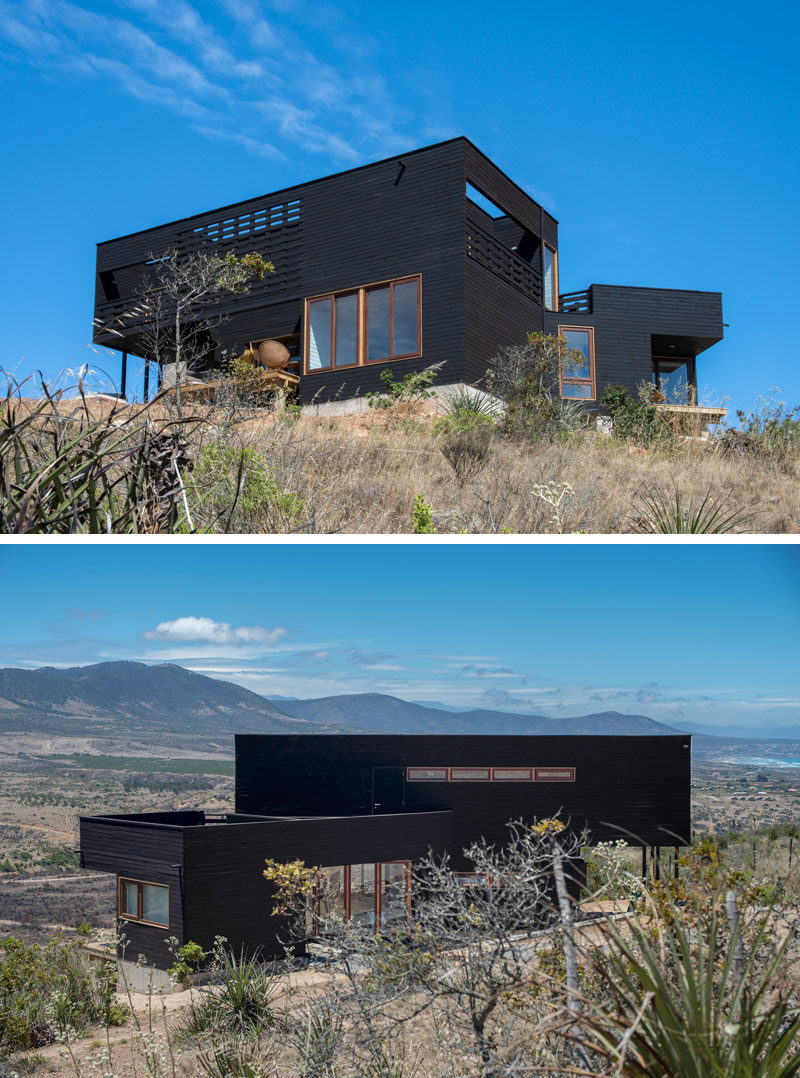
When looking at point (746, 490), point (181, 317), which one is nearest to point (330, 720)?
point (746, 490)

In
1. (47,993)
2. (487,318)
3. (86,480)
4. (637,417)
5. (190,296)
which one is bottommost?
(47,993)

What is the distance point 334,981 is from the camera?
3213 mm

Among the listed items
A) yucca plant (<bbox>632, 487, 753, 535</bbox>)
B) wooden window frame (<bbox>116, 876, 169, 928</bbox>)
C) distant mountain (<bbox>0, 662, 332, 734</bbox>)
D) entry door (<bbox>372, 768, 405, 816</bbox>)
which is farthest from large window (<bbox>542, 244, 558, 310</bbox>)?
wooden window frame (<bbox>116, 876, 169, 928</bbox>)

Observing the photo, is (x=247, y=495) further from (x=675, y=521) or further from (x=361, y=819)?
(x=675, y=521)

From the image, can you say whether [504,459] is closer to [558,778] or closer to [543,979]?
[558,778]

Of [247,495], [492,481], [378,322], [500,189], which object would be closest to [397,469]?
[492,481]

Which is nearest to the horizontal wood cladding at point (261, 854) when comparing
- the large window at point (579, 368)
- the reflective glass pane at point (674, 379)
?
the large window at point (579, 368)

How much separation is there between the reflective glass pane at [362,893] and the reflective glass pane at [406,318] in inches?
455

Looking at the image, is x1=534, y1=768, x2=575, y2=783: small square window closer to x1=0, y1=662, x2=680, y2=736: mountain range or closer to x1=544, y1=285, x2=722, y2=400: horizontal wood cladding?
x1=0, y1=662, x2=680, y2=736: mountain range

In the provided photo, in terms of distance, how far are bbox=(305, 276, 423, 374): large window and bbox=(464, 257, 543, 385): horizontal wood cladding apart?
0.93 meters

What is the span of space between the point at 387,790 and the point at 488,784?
1.87 ft

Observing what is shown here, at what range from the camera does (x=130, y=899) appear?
15.2 feet

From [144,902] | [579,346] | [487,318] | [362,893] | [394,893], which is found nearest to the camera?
[394,893]

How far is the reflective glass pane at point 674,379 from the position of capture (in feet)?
65.6
